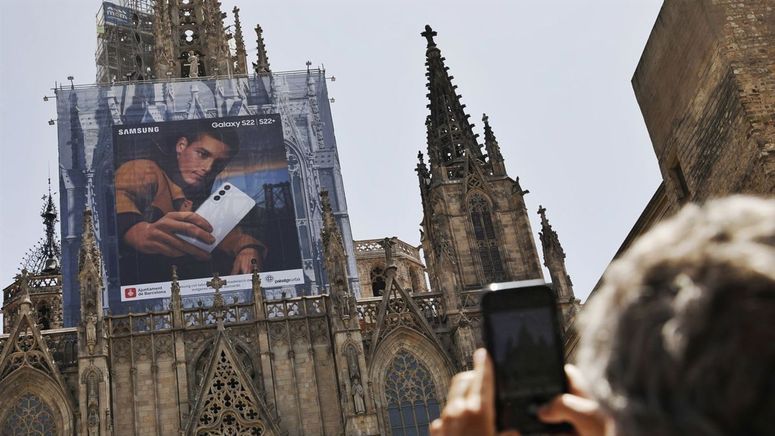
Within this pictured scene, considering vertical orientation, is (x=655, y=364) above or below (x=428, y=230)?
below

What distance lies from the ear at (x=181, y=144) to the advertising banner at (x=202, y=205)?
32 millimetres

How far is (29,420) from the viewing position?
2384 centimetres

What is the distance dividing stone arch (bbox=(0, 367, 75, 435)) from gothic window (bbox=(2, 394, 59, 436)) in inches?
2.6

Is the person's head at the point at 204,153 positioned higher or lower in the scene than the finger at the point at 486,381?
higher

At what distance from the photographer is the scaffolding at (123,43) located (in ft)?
136

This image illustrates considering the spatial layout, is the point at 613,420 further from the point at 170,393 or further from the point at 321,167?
the point at 321,167

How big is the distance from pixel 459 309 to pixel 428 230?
5179mm

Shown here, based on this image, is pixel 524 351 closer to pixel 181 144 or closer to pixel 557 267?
pixel 557 267

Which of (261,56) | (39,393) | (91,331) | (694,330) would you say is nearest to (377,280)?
(261,56)

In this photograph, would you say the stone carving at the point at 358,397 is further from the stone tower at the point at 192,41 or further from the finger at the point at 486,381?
the finger at the point at 486,381

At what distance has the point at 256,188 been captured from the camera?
32.1 m

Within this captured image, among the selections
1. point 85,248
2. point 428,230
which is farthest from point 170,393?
point 428,230

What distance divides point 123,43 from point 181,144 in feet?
40.0

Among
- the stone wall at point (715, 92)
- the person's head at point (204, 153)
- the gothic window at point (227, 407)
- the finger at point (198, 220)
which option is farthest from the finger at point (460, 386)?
the person's head at point (204, 153)
